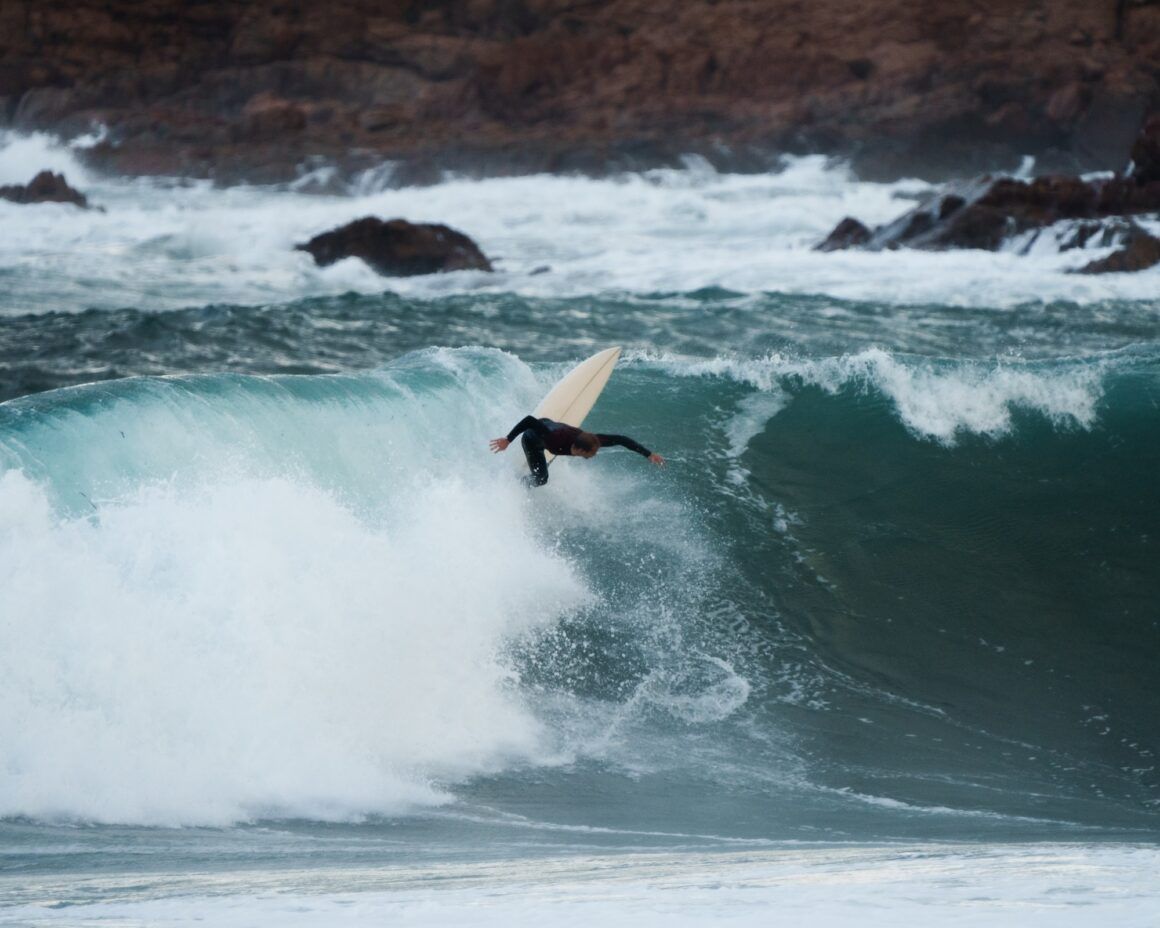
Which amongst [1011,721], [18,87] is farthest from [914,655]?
[18,87]

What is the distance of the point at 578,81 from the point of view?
5062cm

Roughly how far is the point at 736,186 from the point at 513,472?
33165 millimetres

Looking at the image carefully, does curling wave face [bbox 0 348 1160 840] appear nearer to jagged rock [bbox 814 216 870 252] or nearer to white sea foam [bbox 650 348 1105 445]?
white sea foam [bbox 650 348 1105 445]

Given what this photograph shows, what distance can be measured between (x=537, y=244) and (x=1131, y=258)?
12.2 m

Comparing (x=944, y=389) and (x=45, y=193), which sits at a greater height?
(x=45, y=193)

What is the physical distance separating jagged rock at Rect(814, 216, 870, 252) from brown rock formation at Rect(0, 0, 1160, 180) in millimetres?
19330

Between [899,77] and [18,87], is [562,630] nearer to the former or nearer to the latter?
[899,77]

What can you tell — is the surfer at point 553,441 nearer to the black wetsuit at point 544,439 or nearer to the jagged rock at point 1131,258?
the black wetsuit at point 544,439

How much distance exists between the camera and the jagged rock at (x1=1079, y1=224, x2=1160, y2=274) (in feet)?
63.9

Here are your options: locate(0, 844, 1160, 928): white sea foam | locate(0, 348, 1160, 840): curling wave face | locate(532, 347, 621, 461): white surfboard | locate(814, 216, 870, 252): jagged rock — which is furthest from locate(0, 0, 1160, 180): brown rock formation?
locate(0, 844, 1160, 928): white sea foam

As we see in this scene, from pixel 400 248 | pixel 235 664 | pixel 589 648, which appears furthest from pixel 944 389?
pixel 400 248

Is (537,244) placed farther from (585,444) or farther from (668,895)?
(668,895)

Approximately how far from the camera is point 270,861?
4.20m

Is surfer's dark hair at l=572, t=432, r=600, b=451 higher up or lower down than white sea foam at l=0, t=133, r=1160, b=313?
lower down
